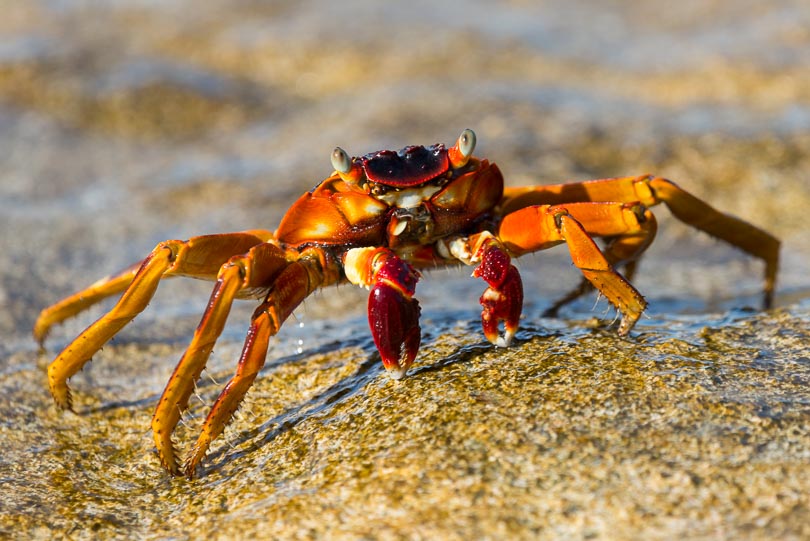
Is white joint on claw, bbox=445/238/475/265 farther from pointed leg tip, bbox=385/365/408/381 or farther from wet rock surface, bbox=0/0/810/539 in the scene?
pointed leg tip, bbox=385/365/408/381

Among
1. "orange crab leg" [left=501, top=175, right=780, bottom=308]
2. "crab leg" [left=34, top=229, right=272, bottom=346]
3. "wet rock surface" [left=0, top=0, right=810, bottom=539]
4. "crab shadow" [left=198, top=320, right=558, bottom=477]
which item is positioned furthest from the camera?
"crab leg" [left=34, top=229, right=272, bottom=346]

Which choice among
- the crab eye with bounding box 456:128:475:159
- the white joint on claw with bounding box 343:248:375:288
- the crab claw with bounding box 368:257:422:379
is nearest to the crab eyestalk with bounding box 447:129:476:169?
the crab eye with bounding box 456:128:475:159

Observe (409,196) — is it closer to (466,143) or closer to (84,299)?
(466,143)

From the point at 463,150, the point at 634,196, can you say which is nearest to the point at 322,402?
the point at 463,150

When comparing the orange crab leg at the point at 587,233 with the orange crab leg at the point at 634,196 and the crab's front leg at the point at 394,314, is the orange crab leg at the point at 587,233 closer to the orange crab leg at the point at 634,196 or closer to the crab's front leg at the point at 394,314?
the orange crab leg at the point at 634,196

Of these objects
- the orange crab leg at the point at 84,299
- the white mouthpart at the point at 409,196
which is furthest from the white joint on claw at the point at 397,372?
the orange crab leg at the point at 84,299

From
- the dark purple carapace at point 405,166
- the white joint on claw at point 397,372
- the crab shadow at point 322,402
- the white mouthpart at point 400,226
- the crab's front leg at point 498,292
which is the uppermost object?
the dark purple carapace at point 405,166
